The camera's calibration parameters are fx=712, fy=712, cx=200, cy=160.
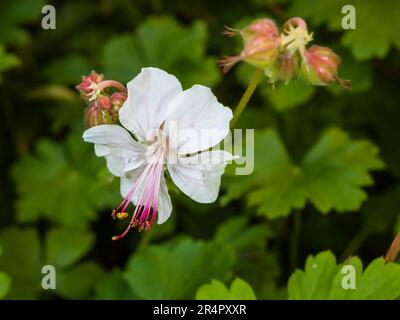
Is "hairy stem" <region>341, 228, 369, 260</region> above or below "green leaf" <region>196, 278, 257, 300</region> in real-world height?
above

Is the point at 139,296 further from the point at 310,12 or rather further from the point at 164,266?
the point at 310,12

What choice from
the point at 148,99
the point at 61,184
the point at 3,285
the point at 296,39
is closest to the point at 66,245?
the point at 61,184

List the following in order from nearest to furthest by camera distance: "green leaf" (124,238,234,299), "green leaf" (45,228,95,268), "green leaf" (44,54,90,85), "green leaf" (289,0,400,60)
Result: 1. "green leaf" (124,238,234,299)
2. "green leaf" (289,0,400,60)
3. "green leaf" (45,228,95,268)
4. "green leaf" (44,54,90,85)

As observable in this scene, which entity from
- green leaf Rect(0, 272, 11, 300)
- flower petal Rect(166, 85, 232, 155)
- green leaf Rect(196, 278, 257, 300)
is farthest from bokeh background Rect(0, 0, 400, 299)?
flower petal Rect(166, 85, 232, 155)

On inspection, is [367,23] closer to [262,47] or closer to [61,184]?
[262,47]

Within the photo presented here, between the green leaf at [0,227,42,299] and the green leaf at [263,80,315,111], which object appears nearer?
the green leaf at [0,227,42,299]

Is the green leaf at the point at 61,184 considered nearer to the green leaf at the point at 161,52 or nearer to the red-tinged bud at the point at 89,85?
the green leaf at the point at 161,52

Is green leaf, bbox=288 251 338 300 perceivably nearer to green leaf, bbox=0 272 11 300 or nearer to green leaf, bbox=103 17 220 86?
green leaf, bbox=0 272 11 300
